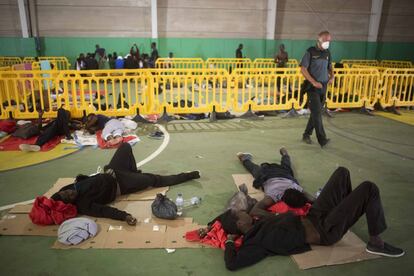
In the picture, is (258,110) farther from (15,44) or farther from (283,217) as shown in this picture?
(15,44)

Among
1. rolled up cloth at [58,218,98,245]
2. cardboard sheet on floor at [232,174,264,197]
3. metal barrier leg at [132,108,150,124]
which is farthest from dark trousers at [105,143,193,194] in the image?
metal barrier leg at [132,108,150,124]

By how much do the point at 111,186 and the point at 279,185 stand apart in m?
2.39

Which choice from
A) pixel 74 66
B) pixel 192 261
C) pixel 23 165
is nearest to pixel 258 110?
pixel 23 165

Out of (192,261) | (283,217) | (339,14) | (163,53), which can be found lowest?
(192,261)

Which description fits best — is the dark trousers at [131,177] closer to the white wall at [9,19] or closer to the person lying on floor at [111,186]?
the person lying on floor at [111,186]

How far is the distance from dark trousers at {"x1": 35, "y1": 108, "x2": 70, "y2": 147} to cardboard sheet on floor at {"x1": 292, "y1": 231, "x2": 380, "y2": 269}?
20.1ft

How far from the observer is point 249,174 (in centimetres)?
620

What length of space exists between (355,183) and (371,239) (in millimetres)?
2058

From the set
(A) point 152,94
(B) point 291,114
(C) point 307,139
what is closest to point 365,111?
(B) point 291,114

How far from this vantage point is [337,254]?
12.8 feet

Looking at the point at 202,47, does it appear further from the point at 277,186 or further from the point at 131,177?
the point at 277,186

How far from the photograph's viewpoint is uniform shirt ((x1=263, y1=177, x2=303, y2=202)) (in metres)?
4.95

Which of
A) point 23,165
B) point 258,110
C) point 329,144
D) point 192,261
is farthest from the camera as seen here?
point 258,110

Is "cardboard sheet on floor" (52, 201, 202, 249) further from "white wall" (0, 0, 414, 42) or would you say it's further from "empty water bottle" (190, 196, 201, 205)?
"white wall" (0, 0, 414, 42)
